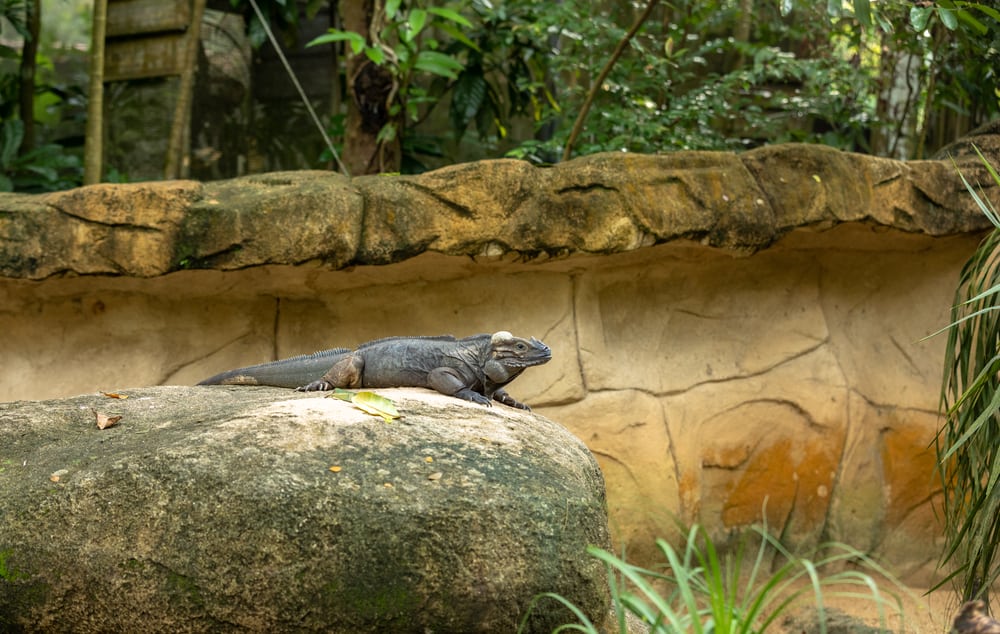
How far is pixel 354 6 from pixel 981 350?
15.9ft

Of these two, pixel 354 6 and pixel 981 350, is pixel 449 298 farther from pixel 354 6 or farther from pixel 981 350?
pixel 981 350

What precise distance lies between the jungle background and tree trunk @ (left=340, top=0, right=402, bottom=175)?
0.01m

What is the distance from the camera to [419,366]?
4988 millimetres

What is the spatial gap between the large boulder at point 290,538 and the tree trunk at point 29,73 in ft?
19.3

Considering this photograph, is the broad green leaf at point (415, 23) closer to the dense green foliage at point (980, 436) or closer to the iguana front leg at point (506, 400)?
the iguana front leg at point (506, 400)

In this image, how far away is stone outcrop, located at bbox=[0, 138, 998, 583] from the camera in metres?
5.28

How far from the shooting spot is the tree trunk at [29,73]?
8.46m

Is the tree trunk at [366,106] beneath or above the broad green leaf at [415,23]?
beneath

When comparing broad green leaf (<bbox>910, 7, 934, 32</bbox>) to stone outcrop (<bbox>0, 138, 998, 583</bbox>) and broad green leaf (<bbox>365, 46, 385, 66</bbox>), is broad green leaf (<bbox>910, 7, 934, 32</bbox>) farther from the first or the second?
broad green leaf (<bbox>365, 46, 385, 66</bbox>)

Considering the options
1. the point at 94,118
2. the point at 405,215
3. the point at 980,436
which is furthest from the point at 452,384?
the point at 94,118

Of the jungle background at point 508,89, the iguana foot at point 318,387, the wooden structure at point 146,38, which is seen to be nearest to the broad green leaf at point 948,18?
the jungle background at point 508,89

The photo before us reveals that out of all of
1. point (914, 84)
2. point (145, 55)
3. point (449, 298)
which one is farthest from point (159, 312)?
point (914, 84)

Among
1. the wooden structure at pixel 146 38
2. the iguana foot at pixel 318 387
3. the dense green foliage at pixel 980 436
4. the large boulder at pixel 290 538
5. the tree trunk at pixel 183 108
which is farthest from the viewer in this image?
the wooden structure at pixel 146 38

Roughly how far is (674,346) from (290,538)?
3.50 metres
